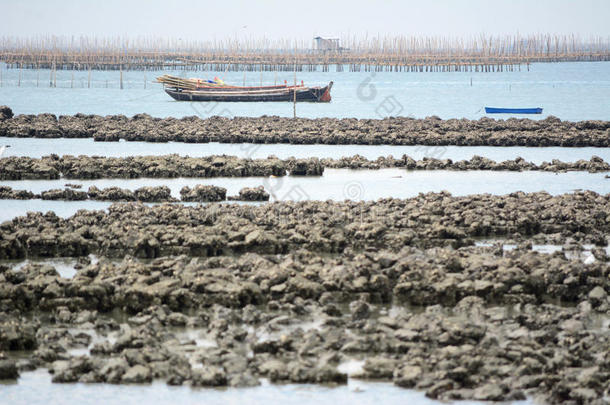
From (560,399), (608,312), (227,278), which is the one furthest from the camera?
(227,278)

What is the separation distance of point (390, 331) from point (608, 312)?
10.9 feet

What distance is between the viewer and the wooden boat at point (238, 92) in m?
63.6

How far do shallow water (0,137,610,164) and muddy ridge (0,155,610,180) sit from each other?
2757mm

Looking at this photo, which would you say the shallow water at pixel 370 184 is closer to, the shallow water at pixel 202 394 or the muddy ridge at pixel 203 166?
the muddy ridge at pixel 203 166

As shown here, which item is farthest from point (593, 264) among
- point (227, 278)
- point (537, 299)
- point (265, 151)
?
point (265, 151)

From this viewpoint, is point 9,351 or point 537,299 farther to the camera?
point 537,299

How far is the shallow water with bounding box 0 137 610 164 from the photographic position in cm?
3219

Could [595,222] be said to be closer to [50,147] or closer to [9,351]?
[9,351]

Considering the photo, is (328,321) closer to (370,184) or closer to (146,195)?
(146,195)

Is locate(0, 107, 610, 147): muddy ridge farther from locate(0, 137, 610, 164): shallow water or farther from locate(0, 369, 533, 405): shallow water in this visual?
locate(0, 369, 533, 405): shallow water

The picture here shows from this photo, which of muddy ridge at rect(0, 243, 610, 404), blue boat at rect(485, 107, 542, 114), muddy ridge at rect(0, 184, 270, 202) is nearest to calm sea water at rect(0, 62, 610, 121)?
blue boat at rect(485, 107, 542, 114)

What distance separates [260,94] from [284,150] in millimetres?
30342

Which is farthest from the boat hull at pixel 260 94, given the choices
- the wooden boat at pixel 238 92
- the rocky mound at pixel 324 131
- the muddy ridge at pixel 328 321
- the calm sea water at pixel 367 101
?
the muddy ridge at pixel 328 321

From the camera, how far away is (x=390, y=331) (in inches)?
459
